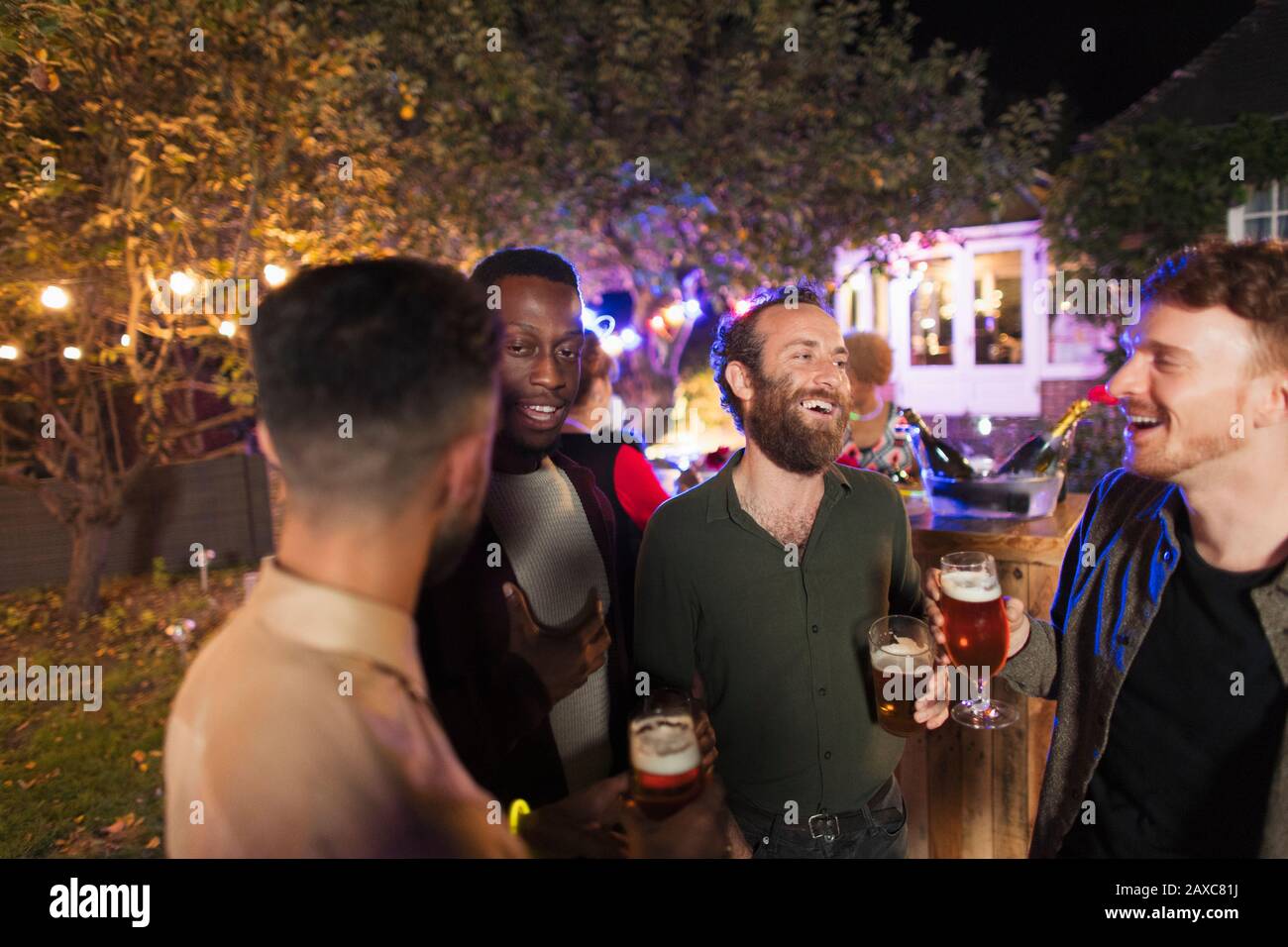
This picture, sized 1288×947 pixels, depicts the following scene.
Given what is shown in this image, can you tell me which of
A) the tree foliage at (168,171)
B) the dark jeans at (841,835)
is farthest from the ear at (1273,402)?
the tree foliage at (168,171)

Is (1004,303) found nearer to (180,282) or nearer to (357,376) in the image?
(180,282)

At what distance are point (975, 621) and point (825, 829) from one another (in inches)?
31.6

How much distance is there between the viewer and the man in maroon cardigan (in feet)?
6.33

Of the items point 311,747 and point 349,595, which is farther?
point 349,595

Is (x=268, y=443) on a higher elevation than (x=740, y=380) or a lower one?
lower

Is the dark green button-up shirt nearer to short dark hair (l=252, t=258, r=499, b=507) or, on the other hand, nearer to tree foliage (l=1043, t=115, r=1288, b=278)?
short dark hair (l=252, t=258, r=499, b=507)

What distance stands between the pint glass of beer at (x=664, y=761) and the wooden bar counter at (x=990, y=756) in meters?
1.63

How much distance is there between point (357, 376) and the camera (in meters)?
1.18

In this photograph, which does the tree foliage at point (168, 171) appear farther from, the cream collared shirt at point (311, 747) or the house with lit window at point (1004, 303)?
the house with lit window at point (1004, 303)

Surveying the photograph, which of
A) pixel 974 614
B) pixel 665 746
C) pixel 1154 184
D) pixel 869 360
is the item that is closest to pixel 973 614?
pixel 974 614

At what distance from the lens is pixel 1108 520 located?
7.87 ft

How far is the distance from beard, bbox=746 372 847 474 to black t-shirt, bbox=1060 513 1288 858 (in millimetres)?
1009

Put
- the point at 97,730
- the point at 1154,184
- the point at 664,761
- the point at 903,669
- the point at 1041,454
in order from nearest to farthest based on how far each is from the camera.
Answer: the point at 664,761 → the point at 903,669 → the point at 1041,454 → the point at 97,730 → the point at 1154,184
